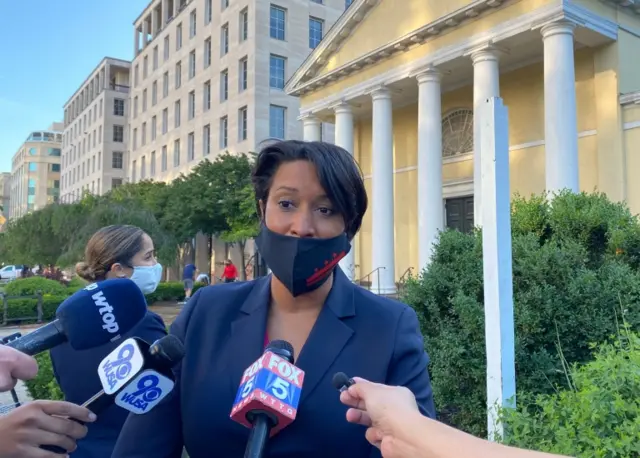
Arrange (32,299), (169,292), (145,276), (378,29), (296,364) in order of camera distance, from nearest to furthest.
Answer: (296,364)
(145,276)
(32,299)
(378,29)
(169,292)

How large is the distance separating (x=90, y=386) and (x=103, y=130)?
62254 mm

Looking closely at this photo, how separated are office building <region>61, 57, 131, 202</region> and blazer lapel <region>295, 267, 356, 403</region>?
189ft

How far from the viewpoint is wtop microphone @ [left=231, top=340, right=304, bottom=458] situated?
1.38 m

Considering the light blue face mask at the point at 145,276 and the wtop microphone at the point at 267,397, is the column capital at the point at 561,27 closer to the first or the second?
the light blue face mask at the point at 145,276

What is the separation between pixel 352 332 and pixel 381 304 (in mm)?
180

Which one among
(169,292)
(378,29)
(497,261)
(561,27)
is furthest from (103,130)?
(497,261)

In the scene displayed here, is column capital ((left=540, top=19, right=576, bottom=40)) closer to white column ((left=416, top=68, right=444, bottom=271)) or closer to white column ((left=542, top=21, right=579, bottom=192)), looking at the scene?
white column ((left=542, top=21, right=579, bottom=192))

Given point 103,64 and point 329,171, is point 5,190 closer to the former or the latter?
point 103,64

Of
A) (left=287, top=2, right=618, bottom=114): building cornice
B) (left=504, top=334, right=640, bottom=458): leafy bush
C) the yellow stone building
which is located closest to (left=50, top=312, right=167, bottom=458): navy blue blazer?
(left=504, top=334, right=640, bottom=458): leafy bush

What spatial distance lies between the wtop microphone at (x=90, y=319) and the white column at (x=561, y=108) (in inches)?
550

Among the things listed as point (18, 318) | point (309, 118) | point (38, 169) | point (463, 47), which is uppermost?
point (38, 169)

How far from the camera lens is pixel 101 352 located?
2.57m

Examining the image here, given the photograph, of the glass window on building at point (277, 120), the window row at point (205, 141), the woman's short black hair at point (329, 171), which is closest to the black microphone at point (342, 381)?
the woman's short black hair at point (329, 171)

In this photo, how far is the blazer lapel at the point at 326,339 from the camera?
5.58 feet
